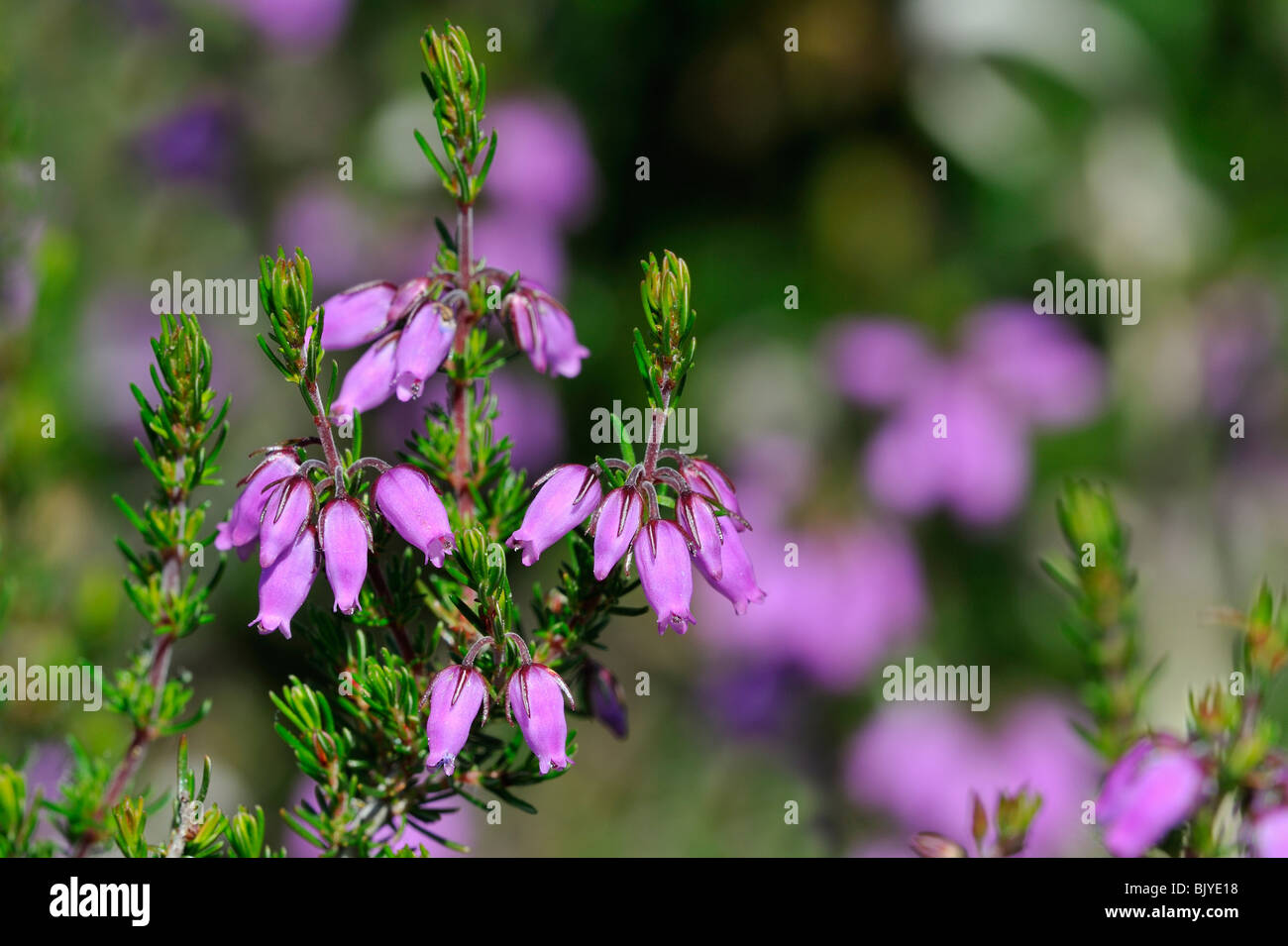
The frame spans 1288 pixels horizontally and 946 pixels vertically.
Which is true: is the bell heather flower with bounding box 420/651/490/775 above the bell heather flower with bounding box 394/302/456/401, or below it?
below

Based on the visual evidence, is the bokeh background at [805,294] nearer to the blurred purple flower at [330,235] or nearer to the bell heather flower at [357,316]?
the blurred purple flower at [330,235]

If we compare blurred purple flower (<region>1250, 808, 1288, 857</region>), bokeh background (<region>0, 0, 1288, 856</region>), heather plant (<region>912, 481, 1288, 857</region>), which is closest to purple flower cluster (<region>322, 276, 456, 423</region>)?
heather plant (<region>912, 481, 1288, 857</region>)

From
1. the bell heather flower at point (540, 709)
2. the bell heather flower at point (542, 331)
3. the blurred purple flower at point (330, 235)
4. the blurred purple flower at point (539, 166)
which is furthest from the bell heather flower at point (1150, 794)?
the blurred purple flower at point (539, 166)

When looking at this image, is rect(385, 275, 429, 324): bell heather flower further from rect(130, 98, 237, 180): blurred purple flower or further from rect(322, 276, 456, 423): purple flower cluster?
rect(130, 98, 237, 180): blurred purple flower

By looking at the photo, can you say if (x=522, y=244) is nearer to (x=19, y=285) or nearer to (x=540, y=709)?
(x=19, y=285)

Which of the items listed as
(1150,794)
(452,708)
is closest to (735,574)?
(452,708)
